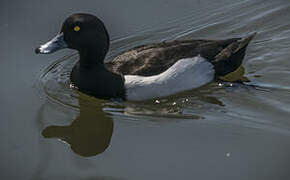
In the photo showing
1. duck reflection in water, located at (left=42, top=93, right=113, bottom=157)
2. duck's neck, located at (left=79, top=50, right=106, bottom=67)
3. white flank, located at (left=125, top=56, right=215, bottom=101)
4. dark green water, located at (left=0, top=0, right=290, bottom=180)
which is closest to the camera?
dark green water, located at (left=0, top=0, right=290, bottom=180)

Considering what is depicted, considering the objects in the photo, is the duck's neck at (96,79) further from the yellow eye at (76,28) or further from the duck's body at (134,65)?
the yellow eye at (76,28)

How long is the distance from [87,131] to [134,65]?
41.3 inches

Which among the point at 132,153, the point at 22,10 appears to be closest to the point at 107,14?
the point at 22,10

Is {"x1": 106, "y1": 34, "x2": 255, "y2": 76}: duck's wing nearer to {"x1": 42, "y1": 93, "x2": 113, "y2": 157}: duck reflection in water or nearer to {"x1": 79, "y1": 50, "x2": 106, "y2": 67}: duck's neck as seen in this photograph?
{"x1": 79, "y1": 50, "x2": 106, "y2": 67}: duck's neck

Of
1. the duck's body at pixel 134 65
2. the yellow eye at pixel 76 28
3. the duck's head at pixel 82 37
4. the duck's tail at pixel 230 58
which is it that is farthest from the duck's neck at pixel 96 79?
the duck's tail at pixel 230 58

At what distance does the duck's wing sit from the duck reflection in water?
60 cm

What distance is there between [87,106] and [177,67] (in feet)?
3.99

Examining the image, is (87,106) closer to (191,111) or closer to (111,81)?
(111,81)

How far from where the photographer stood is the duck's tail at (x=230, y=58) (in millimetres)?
6910

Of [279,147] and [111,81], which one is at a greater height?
[111,81]

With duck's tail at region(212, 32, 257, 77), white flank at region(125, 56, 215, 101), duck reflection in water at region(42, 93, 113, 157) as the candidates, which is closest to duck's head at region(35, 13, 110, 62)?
white flank at region(125, 56, 215, 101)

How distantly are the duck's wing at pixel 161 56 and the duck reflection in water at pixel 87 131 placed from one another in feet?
1.96

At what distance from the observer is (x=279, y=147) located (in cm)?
549

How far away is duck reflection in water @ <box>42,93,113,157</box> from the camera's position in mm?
5742
